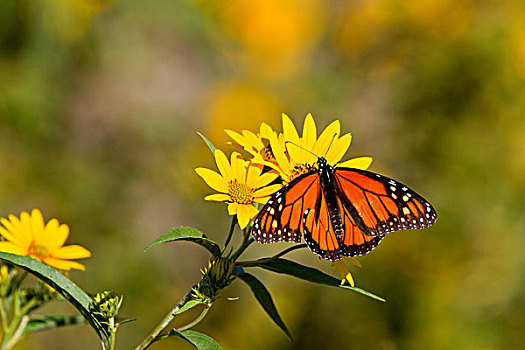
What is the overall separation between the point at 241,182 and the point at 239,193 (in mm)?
20

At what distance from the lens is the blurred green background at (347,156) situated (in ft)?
7.14

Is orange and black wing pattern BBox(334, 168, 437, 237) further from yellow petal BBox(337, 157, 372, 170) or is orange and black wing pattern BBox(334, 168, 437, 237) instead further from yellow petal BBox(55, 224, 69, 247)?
yellow petal BBox(55, 224, 69, 247)

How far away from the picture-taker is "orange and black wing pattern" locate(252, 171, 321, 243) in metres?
0.78

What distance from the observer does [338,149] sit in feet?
2.99

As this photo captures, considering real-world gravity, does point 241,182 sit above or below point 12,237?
above

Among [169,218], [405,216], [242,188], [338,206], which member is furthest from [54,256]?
[169,218]

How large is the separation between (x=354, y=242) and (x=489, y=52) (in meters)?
1.73

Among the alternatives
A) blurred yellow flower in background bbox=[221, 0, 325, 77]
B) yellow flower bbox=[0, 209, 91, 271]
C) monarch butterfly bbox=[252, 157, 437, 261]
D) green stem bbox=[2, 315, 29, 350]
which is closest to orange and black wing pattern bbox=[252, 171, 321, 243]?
monarch butterfly bbox=[252, 157, 437, 261]

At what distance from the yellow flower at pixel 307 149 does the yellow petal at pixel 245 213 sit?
0.29 feet

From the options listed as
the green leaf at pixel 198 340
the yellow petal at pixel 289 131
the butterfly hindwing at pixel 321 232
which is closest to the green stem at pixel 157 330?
the green leaf at pixel 198 340

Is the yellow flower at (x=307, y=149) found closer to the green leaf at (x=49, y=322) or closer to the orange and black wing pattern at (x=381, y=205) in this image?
the orange and black wing pattern at (x=381, y=205)

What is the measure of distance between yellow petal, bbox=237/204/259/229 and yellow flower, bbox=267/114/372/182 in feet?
0.29

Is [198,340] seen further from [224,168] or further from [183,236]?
[224,168]

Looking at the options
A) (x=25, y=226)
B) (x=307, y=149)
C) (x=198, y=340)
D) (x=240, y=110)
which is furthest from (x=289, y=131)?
(x=240, y=110)
